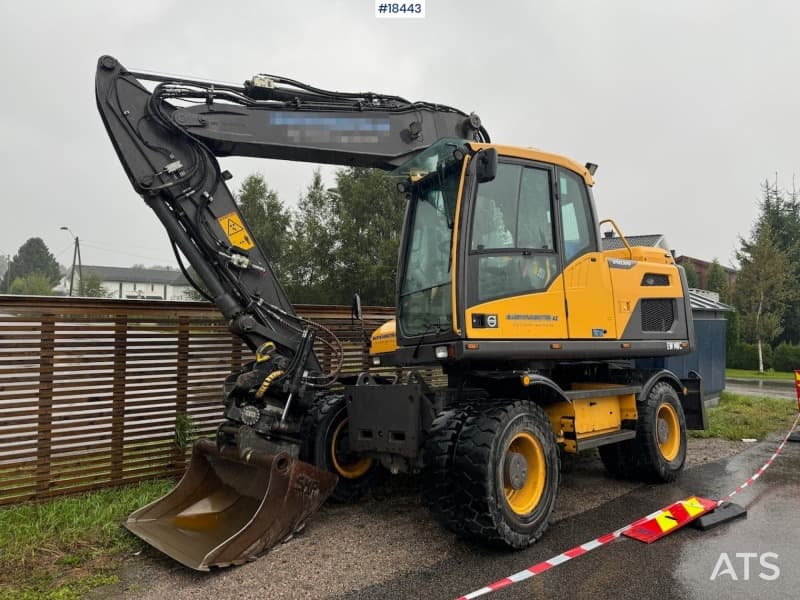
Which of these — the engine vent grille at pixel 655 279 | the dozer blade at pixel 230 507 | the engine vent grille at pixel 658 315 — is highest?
the engine vent grille at pixel 655 279

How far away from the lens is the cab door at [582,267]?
5.15 metres

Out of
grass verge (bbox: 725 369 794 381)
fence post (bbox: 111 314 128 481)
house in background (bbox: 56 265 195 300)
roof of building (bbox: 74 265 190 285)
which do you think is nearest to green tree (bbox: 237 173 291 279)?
grass verge (bbox: 725 369 794 381)

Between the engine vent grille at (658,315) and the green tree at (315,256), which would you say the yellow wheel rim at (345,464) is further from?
the green tree at (315,256)

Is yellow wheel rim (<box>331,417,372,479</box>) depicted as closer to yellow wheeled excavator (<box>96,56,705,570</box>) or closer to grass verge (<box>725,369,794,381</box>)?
yellow wheeled excavator (<box>96,56,705,570</box>)

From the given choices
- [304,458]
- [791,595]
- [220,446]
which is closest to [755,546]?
[791,595]

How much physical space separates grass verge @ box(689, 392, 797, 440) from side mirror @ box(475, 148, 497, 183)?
5744 millimetres

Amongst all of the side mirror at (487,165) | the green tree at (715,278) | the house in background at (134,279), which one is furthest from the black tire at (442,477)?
the house in background at (134,279)

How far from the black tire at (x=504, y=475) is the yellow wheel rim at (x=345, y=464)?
4.22ft

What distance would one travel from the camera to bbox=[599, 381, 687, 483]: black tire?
241 inches

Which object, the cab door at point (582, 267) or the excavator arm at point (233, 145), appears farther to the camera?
the cab door at point (582, 267)

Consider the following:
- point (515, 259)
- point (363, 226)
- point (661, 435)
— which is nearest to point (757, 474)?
point (661, 435)

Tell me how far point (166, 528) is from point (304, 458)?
4.04 ft

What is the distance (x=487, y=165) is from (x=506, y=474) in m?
2.30

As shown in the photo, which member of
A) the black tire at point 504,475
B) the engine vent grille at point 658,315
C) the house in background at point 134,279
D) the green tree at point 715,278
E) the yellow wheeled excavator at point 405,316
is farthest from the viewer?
the house in background at point 134,279
